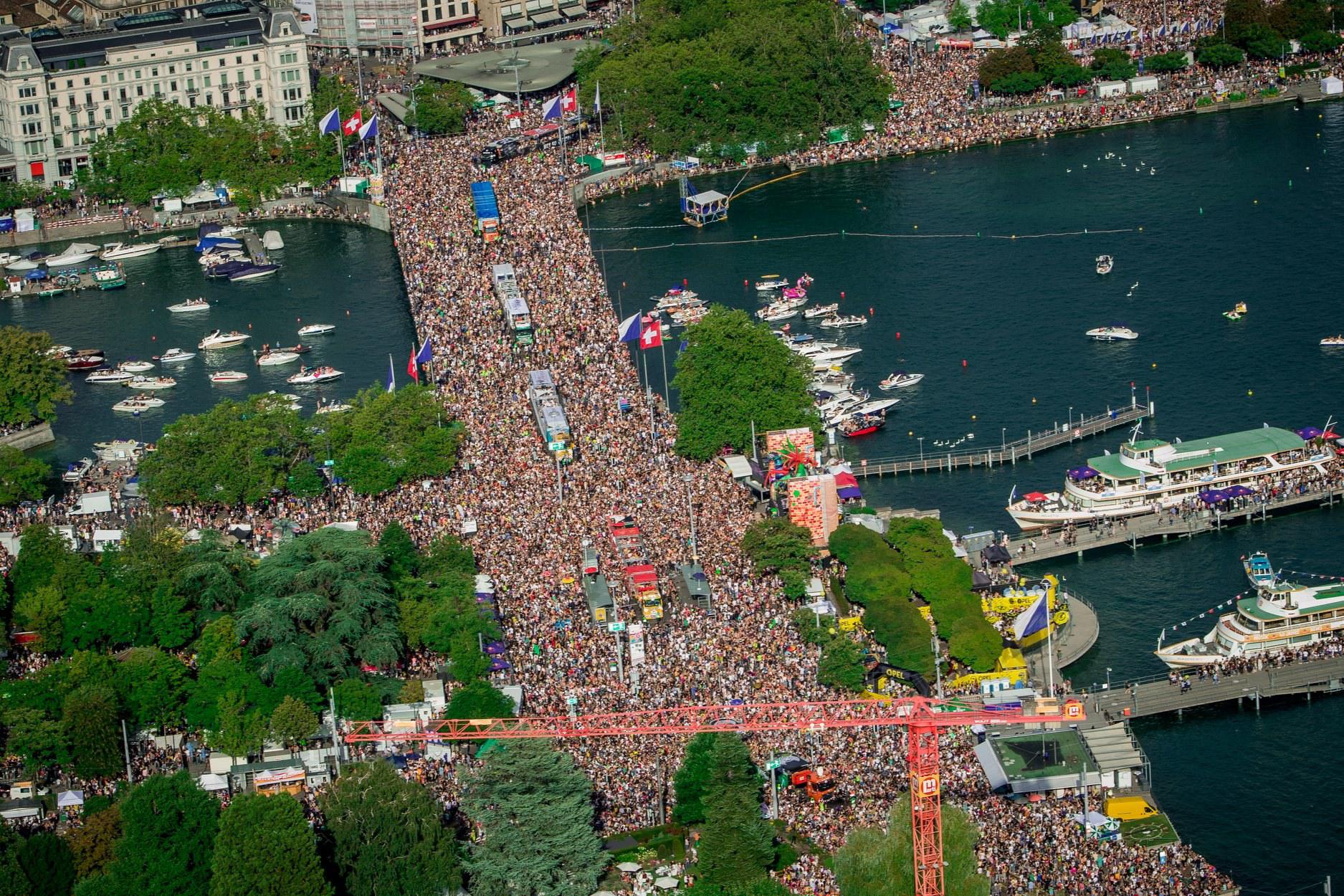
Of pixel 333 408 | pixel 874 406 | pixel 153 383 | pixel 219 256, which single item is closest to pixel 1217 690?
pixel 874 406

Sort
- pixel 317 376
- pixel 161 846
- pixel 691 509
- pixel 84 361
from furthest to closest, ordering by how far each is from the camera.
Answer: pixel 84 361 → pixel 317 376 → pixel 691 509 → pixel 161 846

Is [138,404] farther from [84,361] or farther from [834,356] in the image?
[834,356]

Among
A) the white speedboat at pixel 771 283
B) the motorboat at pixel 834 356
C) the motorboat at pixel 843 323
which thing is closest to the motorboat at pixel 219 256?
the white speedboat at pixel 771 283

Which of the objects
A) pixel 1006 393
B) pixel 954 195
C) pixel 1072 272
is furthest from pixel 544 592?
pixel 954 195

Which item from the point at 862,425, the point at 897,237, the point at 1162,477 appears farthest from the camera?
the point at 897,237

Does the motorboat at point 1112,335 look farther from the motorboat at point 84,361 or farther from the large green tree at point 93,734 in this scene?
the large green tree at point 93,734

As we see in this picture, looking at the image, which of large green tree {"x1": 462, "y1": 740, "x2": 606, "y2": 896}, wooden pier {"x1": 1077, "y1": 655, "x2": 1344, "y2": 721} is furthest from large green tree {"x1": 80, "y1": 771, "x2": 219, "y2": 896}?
wooden pier {"x1": 1077, "y1": 655, "x2": 1344, "y2": 721}

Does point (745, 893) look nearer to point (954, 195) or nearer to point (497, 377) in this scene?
point (497, 377)
